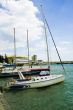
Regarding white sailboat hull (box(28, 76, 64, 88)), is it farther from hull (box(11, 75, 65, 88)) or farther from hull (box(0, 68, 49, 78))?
hull (box(0, 68, 49, 78))

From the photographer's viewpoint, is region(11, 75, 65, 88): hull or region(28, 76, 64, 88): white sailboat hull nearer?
region(11, 75, 65, 88): hull

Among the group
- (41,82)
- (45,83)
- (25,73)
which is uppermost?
(25,73)

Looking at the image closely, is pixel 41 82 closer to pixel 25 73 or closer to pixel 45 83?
pixel 45 83

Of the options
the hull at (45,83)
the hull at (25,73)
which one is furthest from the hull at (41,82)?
the hull at (25,73)

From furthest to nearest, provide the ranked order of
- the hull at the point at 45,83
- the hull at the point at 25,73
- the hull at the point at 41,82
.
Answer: the hull at the point at 25,73, the hull at the point at 45,83, the hull at the point at 41,82

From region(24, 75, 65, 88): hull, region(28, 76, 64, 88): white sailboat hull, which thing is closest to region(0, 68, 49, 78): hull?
region(24, 75, 65, 88): hull

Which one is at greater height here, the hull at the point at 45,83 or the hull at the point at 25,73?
the hull at the point at 25,73

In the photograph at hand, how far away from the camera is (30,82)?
36.8 metres

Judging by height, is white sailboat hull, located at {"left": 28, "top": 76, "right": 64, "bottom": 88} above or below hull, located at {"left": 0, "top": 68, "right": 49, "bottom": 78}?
below

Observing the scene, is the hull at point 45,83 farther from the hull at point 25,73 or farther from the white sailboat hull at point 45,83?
the hull at point 25,73

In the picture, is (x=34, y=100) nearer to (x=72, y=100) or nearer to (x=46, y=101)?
(x=46, y=101)

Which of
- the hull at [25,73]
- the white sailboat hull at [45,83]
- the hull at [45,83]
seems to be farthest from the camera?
the hull at [25,73]

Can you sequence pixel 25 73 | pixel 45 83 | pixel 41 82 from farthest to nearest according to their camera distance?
pixel 25 73
pixel 45 83
pixel 41 82

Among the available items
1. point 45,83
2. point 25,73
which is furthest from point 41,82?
point 25,73
